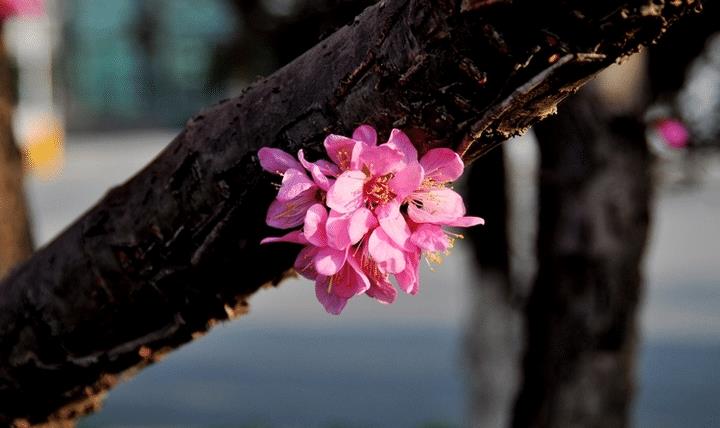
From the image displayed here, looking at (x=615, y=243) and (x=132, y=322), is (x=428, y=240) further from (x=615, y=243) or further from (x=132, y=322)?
(x=615, y=243)

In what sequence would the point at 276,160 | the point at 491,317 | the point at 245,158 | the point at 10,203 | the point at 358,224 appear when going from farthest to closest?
the point at 491,317, the point at 10,203, the point at 245,158, the point at 276,160, the point at 358,224

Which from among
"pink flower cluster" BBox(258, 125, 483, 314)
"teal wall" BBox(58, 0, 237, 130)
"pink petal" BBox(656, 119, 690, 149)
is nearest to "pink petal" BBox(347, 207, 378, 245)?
"pink flower cluster" BBox(258, 125, 483, 314)

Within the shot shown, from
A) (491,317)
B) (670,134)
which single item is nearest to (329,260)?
(670,134)

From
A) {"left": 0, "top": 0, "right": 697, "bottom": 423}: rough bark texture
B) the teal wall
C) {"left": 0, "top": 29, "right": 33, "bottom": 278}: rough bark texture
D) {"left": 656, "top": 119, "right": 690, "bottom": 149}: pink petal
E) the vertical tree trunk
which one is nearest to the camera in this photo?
{"left": 0, "top": 0, "right": 697, "bottom": 423}: rough bark texture

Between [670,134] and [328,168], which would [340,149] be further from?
[670,134]

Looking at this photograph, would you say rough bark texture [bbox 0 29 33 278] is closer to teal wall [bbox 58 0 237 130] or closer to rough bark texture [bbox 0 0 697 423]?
rough bark texture [bbox 0 0 697 423]

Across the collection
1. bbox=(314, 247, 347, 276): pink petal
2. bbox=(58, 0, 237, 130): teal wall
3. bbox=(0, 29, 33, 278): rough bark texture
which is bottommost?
bbox=(314, 247, 347, 276): pink petal

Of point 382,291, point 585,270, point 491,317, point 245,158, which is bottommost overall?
point 382,291

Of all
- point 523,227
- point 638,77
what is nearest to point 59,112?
point 523,227
